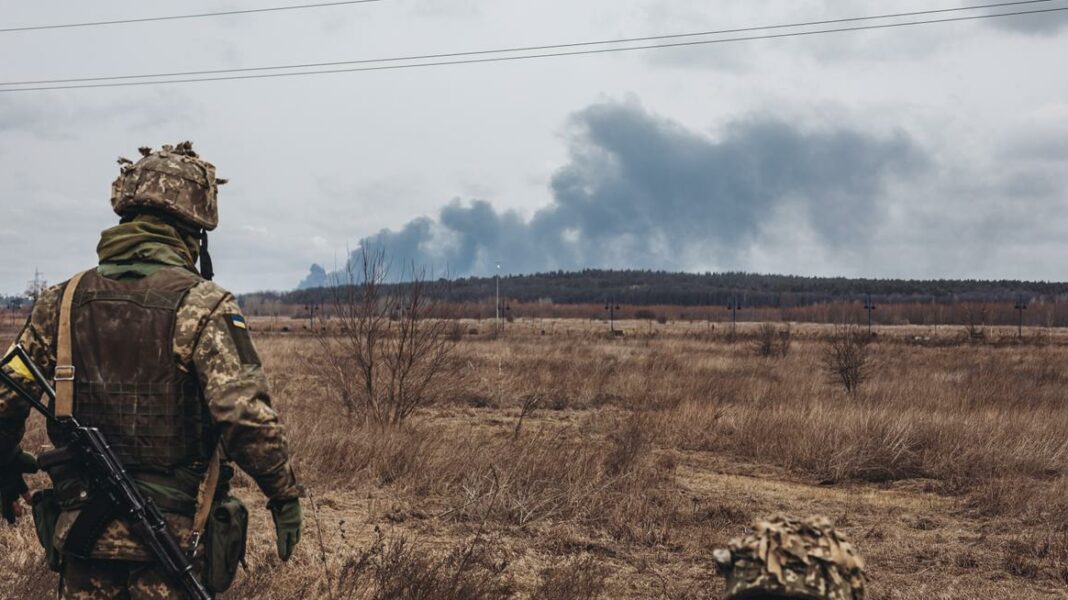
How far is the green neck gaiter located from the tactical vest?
0.18 feet

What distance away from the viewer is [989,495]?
25.5 ft

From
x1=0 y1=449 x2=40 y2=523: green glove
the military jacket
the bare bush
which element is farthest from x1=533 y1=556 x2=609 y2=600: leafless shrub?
the bare bush

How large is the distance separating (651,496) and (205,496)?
5.10 meters

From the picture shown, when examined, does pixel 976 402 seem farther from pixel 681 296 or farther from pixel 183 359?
pixel 681 296

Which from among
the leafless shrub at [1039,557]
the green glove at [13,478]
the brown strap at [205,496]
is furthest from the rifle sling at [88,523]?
the leafless shrub at [1039,557]

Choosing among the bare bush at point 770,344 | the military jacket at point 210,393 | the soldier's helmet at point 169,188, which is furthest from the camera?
the bare bush at point 770,344

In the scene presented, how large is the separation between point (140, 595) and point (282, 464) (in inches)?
24.4

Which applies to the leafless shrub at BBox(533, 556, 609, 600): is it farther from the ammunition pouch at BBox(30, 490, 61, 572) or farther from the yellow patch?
the yellow patch

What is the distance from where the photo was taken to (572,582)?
482 centimetres

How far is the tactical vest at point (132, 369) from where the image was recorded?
2.85 m

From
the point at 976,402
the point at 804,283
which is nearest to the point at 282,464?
the point at 976,402

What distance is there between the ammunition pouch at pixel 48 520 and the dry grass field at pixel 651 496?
1672mm

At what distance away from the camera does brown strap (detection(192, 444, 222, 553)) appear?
2887 millimetres

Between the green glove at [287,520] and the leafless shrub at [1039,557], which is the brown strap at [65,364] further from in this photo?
the leafless shrub at [1039,557]
